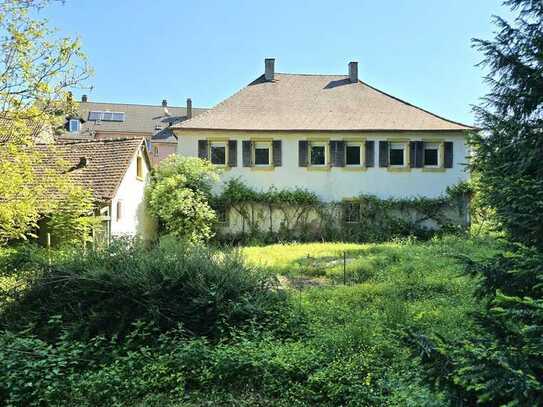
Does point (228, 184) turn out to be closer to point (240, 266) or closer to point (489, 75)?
point (240, 266)

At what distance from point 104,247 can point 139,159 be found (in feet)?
35.7

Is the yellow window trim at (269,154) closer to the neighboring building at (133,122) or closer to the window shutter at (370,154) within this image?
the window shutter at (370,154)

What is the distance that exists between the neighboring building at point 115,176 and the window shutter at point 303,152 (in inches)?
270

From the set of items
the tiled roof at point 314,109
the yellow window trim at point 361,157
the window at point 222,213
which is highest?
the tiled roof at point 314,109

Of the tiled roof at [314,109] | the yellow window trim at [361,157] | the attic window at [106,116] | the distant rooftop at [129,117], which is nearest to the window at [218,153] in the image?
the tiled roof at [314,109]

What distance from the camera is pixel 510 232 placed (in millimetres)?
3996

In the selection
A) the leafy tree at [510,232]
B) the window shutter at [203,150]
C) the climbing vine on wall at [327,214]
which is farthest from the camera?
the window shutter at [203,150]

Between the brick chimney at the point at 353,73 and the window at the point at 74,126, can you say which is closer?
the brick chimney at the point at 353,73

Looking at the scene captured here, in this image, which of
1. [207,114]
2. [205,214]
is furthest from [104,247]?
[207,114]

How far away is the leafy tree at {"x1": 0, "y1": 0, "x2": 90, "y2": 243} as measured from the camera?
676 cm

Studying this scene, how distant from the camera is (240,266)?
21.8ft

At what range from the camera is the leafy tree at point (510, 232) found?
7.67 feet

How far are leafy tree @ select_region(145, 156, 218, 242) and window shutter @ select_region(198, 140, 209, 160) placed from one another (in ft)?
3.38

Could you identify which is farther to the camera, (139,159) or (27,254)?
(139,159)
